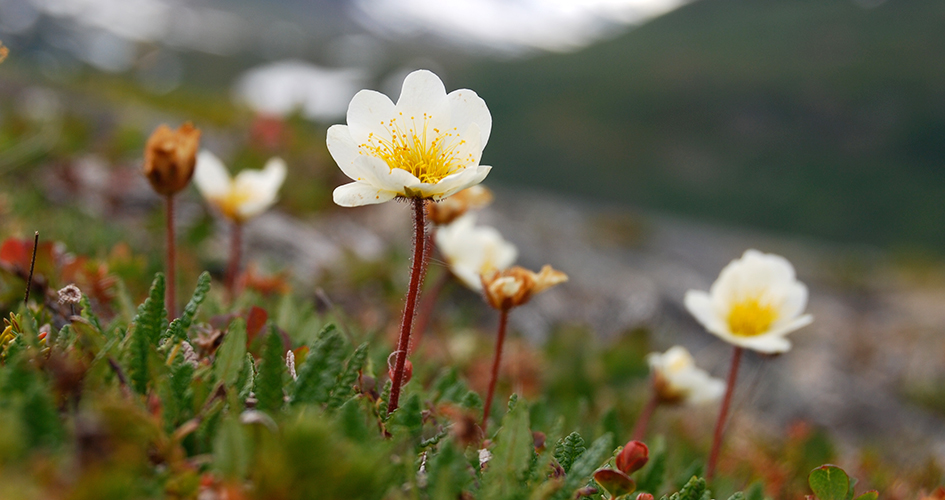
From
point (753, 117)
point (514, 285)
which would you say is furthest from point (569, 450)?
point (753, 117)

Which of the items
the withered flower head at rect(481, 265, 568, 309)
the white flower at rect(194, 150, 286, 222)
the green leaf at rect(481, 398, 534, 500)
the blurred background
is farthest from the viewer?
the blurred background

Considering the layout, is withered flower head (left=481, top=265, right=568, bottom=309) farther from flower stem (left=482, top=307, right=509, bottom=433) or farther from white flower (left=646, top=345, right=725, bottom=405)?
white flower (left=646, top=345, right=725, bottom=405)

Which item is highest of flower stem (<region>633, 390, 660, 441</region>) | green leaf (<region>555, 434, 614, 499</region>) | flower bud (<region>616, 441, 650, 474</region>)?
green leaf (<region>555, 434, 614, 499</region>)

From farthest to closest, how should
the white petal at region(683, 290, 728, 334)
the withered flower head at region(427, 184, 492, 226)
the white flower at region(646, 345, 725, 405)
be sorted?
the white flower at region(646, 345, 725, 405) < the withered flower head at region(427, 184, 492, 226) < the white petal at region(683, 290, 728, 334)

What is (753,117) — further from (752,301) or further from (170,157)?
(170,157)

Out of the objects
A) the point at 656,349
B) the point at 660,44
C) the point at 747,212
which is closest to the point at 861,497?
the point at 656,349

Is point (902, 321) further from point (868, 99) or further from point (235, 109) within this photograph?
point (868, 99)

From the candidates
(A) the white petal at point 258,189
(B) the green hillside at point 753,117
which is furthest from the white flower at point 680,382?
(B) the green hillside at point 753,117

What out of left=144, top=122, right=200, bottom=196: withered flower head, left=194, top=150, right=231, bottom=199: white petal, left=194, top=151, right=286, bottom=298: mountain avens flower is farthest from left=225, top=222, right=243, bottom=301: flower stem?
left=144, top=122, right=200, bottom=196: withered flower head
